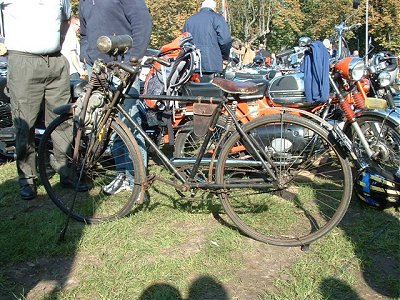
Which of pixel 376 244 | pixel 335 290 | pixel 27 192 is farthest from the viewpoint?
pixel 27 192

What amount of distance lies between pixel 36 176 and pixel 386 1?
99.2 feet

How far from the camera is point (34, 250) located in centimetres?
335

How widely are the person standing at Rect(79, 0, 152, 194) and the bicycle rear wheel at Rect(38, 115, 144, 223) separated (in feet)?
0.13

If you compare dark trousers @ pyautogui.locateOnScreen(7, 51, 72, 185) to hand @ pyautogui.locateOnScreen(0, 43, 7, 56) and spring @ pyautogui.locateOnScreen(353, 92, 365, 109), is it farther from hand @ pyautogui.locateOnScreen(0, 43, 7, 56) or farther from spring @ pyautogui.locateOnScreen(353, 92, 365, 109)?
spring @ pyautogui.locateOnScreen(353, 92, 365, 109)

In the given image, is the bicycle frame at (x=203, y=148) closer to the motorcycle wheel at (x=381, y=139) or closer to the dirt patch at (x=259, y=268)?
the dirt patch at (x=259, y=268)

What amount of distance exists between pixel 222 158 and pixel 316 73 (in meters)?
1.35

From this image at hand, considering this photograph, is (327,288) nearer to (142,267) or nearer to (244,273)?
(244,273)

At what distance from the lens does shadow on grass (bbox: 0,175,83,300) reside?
2.92 metres

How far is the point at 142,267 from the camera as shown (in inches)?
121

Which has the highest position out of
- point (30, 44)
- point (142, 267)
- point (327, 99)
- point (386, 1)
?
point (30, 44)

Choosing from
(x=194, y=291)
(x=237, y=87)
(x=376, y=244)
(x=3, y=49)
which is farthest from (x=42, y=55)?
(x=376, y=244)

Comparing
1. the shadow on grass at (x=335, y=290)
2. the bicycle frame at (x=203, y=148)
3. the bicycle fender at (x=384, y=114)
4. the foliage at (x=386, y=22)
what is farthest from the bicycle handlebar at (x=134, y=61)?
the foliage at (x=386, y=22)

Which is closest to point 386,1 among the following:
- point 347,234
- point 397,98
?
point 397,98

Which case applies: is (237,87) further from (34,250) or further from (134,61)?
(34,250)
